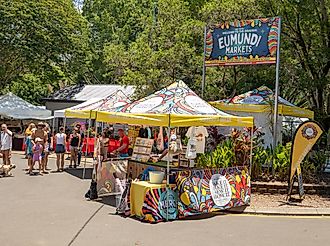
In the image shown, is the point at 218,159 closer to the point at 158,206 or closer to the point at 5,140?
the point at 158,206

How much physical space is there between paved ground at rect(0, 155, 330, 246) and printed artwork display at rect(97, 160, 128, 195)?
0.80 m

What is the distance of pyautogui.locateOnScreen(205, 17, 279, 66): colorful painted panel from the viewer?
550 inches

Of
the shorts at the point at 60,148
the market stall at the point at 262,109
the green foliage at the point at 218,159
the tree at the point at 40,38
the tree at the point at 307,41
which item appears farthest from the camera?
the tree at the point at 40,38

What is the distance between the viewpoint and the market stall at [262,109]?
53.8 ft

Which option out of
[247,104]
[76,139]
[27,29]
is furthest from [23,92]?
Result: [247,104]

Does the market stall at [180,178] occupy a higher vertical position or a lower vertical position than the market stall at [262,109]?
lower

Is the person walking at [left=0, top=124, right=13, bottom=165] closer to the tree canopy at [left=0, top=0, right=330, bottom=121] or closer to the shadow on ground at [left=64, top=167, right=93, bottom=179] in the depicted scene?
the shadow on ground at [left=64, top=167, right=93, bottom=179]

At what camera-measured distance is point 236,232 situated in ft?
29.3

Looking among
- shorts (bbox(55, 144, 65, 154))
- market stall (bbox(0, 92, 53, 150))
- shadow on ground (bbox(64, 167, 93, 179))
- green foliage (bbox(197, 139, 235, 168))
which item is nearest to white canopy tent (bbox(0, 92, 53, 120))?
market stall (bbox(0, 92, 53, 150))

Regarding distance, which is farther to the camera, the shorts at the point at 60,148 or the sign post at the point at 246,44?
the shorts at the point at 60,148

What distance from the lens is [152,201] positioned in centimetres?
962

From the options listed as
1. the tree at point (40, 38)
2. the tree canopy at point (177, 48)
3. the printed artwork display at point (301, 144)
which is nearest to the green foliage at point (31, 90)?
the tree canopy at point (177, 48)

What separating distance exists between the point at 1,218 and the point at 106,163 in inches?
139

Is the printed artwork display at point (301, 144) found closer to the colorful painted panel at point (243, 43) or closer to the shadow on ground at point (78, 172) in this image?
the colorful painted panel at point (243, 43)
